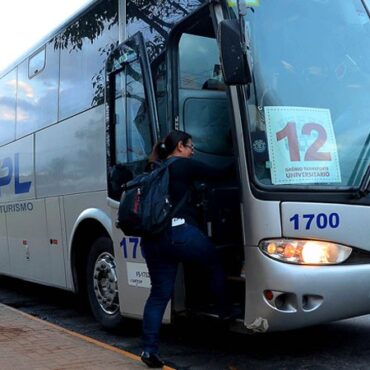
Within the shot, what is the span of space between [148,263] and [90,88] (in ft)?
8.18

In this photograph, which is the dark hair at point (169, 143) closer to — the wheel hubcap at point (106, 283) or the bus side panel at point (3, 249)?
the wheel hubcap at point (106, 283)

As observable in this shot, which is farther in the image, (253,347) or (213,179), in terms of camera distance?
(253,347)

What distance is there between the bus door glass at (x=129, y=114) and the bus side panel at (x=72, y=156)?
12.5 inches

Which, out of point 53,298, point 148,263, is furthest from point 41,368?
point 53,298

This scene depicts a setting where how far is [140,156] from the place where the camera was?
5473 millimetres

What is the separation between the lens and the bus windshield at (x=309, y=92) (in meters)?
4.40

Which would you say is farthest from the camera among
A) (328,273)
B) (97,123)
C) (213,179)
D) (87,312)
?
(87,312)

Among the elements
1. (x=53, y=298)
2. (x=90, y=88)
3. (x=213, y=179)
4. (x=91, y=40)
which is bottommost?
(x=53, y=298)

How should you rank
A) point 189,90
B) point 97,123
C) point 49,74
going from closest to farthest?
1. point 189,90
2. point 97,123
3. point 49,74

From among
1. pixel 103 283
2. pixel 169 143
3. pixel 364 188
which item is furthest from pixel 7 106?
pixel 364 188

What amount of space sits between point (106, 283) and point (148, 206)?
6.74 feet

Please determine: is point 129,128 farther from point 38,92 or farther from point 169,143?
point 38,92

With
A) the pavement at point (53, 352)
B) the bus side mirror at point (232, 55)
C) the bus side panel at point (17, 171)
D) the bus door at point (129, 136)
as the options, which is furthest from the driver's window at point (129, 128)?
the bus side panel at point (17, 171)

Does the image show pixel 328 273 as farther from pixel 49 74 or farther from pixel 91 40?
pixel 49 74
